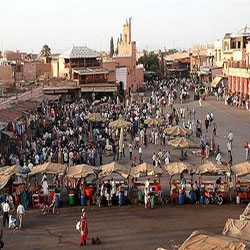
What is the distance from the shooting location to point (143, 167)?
17438 millimetres

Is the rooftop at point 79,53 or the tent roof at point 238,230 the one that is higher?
the rooftop at point 79,53

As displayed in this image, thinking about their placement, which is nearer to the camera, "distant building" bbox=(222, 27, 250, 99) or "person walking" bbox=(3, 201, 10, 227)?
"person walking" bbox=(3, 201, 10, 227)

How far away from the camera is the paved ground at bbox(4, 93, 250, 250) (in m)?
13.4

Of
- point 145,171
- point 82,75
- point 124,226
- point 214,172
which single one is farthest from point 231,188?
point 82,75

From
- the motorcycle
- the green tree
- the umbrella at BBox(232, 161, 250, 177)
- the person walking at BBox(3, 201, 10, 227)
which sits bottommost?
the motorcycle

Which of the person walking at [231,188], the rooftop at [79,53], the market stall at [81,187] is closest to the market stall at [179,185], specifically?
the person walking at [231,188]

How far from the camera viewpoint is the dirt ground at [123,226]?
526 inches

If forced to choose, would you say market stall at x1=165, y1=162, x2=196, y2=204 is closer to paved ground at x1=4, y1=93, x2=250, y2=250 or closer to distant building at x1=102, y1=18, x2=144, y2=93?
paved ground at x1=4, y1=93, x2=250, y2=250

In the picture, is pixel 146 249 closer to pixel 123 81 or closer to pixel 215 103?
pixel 215 103

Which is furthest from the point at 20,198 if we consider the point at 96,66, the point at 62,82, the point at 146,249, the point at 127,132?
the point at 96,66

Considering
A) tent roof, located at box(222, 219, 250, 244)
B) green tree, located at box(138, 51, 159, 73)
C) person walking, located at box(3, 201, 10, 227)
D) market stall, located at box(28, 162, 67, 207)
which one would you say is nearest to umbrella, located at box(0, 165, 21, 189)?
market stall, located at box(28, 162, 67, 207)

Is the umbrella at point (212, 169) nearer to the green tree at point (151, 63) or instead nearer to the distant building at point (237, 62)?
the distant building at point (237, 62)

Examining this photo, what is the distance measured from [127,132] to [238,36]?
37491 mm

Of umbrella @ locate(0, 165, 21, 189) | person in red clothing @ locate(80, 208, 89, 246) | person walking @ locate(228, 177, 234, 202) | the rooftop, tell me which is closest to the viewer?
person in red clothing @ locate(80, 208, 89, 246)
